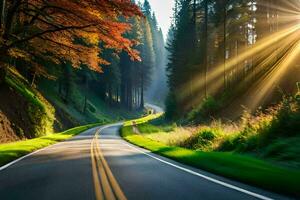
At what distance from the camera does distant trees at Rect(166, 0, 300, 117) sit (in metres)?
42.7

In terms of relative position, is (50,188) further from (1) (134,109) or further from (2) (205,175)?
(1) (134,109)

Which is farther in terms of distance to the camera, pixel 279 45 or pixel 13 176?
pixel 279 45

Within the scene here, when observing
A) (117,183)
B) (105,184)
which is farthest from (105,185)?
(117,183)

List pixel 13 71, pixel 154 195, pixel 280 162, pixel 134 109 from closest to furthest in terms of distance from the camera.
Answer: pixel 154 195
pixel 280 162
pixel 13 71
pixel 134 109

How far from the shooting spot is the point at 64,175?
41.1ft

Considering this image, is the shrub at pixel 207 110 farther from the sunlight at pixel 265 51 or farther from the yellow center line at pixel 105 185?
the yellow center line at pixel 105 185

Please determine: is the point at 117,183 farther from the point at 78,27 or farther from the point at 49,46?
the point at 49,46

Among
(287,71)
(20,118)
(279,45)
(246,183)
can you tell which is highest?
(279,45)

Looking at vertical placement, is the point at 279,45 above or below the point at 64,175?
above

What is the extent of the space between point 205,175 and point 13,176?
18.1 feet

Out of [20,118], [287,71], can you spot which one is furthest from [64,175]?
[287,71]

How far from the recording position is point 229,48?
6869cm

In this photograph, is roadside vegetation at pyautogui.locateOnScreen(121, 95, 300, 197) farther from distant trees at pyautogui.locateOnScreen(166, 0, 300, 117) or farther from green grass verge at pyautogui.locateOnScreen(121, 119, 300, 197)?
distant trees at pyautogui.locateOnScreen(166, 0, 300, 117)

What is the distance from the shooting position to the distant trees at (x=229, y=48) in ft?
140
